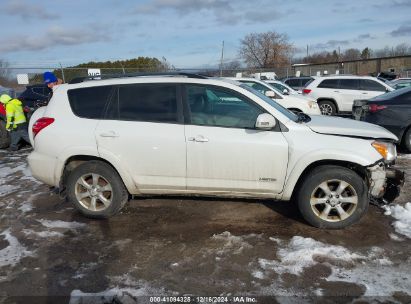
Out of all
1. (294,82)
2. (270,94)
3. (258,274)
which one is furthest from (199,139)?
(294,82)

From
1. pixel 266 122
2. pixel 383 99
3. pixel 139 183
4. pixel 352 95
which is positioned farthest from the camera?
pixel 352 95

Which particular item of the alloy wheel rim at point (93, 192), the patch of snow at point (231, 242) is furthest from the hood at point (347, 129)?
the alloy wheel rim at point (93, 192)

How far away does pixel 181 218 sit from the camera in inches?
201

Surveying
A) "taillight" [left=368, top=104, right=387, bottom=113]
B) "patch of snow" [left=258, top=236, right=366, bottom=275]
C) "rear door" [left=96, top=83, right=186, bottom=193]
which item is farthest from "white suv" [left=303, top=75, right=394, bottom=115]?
"patch of snow" [left=258, top=236, right=366, bottom=275]

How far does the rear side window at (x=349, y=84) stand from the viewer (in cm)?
1495

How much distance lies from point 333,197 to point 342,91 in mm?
11378

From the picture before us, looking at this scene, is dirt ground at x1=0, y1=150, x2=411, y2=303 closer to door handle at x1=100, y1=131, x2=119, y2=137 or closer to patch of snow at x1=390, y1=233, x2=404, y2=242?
patch of snow at x1=390, y1=233, x2=404, y2=242

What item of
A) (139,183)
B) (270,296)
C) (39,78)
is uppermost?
(39,78)

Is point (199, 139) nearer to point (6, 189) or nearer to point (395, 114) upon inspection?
point (6, 189)

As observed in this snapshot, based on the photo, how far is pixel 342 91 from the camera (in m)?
14.9

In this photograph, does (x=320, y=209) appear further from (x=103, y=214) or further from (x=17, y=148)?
(x=17, y=148)

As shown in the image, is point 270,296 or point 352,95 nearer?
point 270,296

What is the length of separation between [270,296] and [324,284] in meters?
0.54

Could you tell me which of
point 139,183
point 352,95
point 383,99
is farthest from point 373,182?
point 352,95
